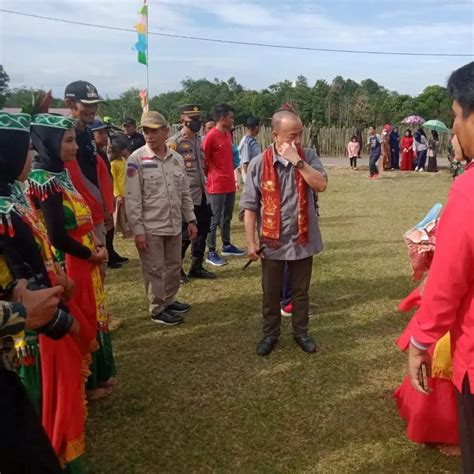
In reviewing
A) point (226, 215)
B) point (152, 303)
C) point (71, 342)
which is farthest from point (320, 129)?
point (71, 342)

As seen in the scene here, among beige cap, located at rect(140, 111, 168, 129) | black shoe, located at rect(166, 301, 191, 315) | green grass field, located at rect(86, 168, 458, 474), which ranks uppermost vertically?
beige cap, located at rect(140, 111, 168, 129)

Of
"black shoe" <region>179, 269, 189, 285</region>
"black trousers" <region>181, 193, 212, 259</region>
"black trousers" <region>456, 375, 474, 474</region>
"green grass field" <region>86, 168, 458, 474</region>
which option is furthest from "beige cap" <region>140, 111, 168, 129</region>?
"black trousers" <region>456, 375, 474, 474</region>

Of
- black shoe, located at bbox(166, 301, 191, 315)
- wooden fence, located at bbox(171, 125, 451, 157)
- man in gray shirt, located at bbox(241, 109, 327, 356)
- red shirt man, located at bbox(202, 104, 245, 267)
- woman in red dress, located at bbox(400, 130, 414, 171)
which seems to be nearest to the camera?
man in gray shirt, located at bbox(241, 109, 327, 356)

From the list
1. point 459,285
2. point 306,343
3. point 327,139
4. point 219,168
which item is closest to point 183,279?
point 219,168

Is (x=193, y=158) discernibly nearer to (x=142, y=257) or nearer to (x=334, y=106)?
(x=142, y=257)

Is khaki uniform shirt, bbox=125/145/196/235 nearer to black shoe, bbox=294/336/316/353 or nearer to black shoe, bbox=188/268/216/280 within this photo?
black shoe, bbox=294/336/316/353

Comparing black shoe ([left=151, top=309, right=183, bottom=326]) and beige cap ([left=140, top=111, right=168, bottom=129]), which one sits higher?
beige cap ([left=140, top=111, right=168, bottom=129])

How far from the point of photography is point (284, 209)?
363 cm

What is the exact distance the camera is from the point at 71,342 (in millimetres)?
2422

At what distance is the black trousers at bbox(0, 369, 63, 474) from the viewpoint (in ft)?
4.79

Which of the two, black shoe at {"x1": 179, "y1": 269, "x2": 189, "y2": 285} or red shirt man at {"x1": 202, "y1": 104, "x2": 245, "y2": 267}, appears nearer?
black shoe at {"x1": 179, "y1": 269, "x2": 189, "y2": 285}

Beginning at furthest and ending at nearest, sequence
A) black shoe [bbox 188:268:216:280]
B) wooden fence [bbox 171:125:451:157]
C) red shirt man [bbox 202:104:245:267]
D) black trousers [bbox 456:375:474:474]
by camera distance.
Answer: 1. wooden fence [bbox 171:125:451:157]
2. red shirt man [bbox 202:104:245:267]
3. black shoe [bbox 188:268:216:280]
4. black trousers [bbox 456:375:474:474]

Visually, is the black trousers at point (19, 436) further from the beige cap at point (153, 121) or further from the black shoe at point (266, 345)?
the beige cap at point (153, 121)

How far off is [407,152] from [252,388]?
1589cm
